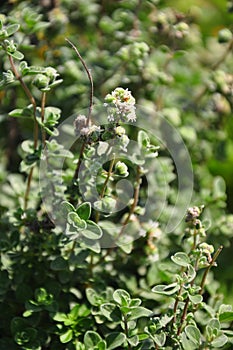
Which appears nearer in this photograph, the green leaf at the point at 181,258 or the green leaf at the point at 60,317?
the green leaf at the point at 181,258

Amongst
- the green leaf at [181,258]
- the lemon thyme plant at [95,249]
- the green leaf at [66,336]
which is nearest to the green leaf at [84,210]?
the lemon thyme plant at [95,249]

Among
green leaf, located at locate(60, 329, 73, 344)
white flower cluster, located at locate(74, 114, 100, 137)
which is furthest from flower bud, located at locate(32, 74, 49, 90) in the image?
green leaf, located at locate(60, 329, 73, 344)

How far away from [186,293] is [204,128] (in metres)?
1.04

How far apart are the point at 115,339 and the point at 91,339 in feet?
0.19

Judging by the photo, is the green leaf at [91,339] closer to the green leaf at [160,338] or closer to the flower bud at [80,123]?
the green leaf at [160,338]

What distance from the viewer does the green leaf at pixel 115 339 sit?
1365 mm

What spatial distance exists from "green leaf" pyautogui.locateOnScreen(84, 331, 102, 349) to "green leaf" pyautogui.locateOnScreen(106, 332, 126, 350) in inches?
0.9

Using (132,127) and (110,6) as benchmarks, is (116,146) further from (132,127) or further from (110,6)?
(110,6)

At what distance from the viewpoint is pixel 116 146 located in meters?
1.30

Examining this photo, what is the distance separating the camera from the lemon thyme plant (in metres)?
1.32

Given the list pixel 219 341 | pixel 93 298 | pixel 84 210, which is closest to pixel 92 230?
pixel 84 210

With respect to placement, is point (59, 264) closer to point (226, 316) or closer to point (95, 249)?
point (95, 249)

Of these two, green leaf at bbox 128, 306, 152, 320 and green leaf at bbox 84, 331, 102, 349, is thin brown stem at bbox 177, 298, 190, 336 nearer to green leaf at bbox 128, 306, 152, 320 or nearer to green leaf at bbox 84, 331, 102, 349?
green leaf at bbox 128, 306, 152, 320

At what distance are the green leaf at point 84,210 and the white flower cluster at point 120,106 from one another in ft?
0.63
